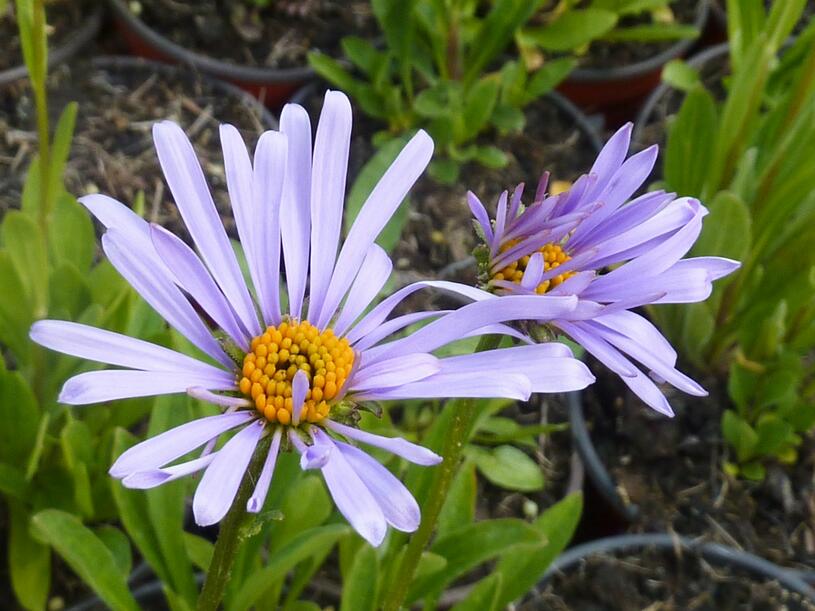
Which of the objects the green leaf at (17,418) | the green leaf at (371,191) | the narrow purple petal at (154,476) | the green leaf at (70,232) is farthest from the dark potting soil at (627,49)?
the narrow purple petal at (154,476)

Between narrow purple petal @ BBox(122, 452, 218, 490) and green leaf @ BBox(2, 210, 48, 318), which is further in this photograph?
green leaf @ BBox(2, 210, 48, 318)

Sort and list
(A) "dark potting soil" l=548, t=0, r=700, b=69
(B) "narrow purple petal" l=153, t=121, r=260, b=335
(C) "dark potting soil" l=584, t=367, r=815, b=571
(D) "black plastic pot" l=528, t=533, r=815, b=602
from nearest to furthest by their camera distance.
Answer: (B) "narrow purple petal" l=153, t=121, r=260, b=335 < (D) "black plastic pot" l=528, t=533, r=815, b=602 < (C) "dark potting soil" l=584, t=367, r=815, b=571 < (A) "dark potting soil" l=548, t=0, r=700, b=69

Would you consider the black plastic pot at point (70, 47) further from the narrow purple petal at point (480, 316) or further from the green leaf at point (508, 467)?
the narrow purple petal at point (480, 316)

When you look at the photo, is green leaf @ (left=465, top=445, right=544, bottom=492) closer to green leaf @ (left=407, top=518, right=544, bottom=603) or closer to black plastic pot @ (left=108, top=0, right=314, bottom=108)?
green leaf @ (left=407, top=518, right=544, bottom=603)

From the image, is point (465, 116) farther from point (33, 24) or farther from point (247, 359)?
point (247, 359)

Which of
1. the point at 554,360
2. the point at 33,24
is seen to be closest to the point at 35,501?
the point at 33,24

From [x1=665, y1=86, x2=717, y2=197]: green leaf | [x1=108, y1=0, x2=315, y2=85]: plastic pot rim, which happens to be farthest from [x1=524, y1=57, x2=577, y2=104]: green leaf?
[x1=108, y1=0, x2=315, y2=85]: plastic pot rim

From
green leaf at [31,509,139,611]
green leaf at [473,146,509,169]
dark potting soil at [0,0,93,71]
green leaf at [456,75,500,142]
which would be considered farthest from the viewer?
dark potting soil at [0,0,93,71]
